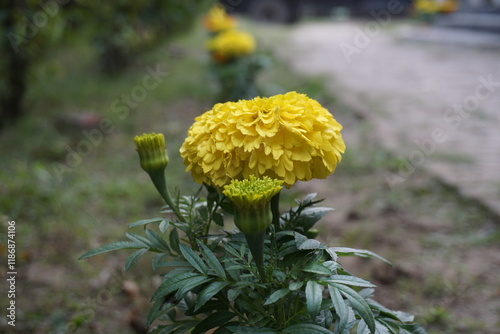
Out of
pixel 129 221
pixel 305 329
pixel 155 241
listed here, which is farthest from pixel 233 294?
pixel 129 221

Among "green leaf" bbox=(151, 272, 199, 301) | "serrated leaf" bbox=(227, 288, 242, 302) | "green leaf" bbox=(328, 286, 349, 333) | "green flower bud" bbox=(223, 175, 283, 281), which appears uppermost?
"green flower bud" bbox=(223, 175, 283, 281)

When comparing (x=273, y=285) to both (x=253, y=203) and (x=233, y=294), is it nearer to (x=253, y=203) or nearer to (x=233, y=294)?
(x=233, y=294)

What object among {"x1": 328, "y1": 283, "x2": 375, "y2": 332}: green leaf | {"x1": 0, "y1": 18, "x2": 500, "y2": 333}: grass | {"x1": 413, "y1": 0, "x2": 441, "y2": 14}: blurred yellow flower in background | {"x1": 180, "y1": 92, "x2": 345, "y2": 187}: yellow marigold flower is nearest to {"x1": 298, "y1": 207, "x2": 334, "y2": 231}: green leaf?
{"x1": 180, "y1": 92, "x2": 345, "y2": 187}: yellow marigold flower

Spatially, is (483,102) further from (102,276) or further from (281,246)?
(281,246)

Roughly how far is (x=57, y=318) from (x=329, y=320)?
4.91 feet

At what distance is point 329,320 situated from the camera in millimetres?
1057

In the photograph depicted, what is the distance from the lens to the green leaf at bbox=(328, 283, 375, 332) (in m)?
0.93

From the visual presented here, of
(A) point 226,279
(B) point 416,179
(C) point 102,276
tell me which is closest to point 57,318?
(C) point 102,276

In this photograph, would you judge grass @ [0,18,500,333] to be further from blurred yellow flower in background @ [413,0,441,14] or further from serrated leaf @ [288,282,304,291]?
blurred yellow flower in background @ [413,0,441,14]

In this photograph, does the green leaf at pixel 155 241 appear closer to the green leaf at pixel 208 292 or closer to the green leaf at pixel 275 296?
the green leaf at pixel 208 292

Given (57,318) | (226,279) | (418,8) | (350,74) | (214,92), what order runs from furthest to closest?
(418,8)
(350,74)
(214,92)
(57,318)
(226,279)

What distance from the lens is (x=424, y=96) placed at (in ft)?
18.3

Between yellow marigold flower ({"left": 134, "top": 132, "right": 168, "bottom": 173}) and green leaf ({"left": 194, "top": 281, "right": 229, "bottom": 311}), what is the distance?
0.32 meters

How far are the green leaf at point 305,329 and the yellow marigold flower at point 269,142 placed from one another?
0.29 metres
